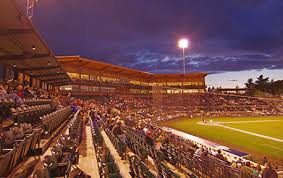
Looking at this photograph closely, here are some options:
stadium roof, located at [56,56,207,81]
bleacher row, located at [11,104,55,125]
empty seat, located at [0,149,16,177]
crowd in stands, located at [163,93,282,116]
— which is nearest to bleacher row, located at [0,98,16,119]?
bleacher row, located at [11,104,55,125]

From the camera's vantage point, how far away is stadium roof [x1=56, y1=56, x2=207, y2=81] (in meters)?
40.0

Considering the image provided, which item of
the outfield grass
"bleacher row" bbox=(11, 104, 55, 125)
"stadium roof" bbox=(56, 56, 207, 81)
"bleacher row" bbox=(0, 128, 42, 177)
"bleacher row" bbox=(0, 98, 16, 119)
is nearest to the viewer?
"bleacher row" bbox=(0, 128, 42, 177)

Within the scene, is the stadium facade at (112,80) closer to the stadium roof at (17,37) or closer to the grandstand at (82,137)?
the grandstand at (82,137)

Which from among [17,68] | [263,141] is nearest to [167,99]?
[263,141]

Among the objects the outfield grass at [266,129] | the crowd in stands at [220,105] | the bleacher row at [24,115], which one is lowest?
the outfield grass at [266,129]

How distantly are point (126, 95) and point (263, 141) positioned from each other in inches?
1242

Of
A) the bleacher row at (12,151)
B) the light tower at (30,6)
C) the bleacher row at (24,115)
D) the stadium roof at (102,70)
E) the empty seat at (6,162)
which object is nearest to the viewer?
the empty seat at (6,162)

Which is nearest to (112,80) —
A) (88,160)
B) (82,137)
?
(82,137)

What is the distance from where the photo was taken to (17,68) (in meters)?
15.2

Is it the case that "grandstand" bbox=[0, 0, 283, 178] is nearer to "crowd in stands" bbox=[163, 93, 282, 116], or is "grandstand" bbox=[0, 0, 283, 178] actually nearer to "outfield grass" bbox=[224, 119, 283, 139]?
"outfield grass" bbox=[224, 119, 283, 139]

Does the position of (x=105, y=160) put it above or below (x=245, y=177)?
above

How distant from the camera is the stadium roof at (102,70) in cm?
3997

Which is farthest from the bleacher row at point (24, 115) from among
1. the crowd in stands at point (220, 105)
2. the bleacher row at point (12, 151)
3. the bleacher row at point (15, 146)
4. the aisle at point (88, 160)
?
the crowd in stands at point (220, 105)

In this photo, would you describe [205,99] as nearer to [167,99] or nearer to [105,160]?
[167,99]
